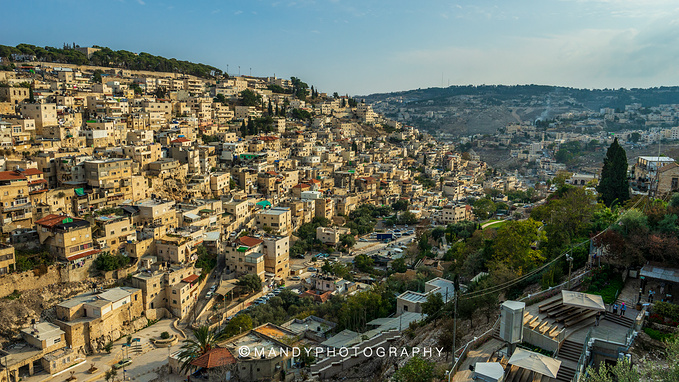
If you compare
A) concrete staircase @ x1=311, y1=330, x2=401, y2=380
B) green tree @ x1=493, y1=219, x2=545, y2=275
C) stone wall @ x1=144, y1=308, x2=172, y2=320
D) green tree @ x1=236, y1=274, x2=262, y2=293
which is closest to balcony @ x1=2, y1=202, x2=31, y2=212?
stone wall @ x1=144, y1=308, x2=172, y2=320

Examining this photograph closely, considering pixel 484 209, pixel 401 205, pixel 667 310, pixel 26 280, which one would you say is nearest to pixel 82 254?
pixel 26 280

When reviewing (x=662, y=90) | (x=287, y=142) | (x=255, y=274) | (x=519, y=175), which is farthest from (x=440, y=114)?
(x=255, y=274)

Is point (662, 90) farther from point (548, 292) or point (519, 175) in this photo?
point (548, 292)

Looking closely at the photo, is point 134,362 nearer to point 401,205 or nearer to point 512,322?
point 512,322

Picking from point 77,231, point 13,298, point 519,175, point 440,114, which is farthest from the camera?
point 440,114

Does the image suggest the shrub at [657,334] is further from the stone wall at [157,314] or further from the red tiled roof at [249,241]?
the red tiled roof at [249,241]

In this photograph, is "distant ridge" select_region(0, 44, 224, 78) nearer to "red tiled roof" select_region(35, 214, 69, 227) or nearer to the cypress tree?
"red tiled roof" select_region(35, 214, 69, 227)
